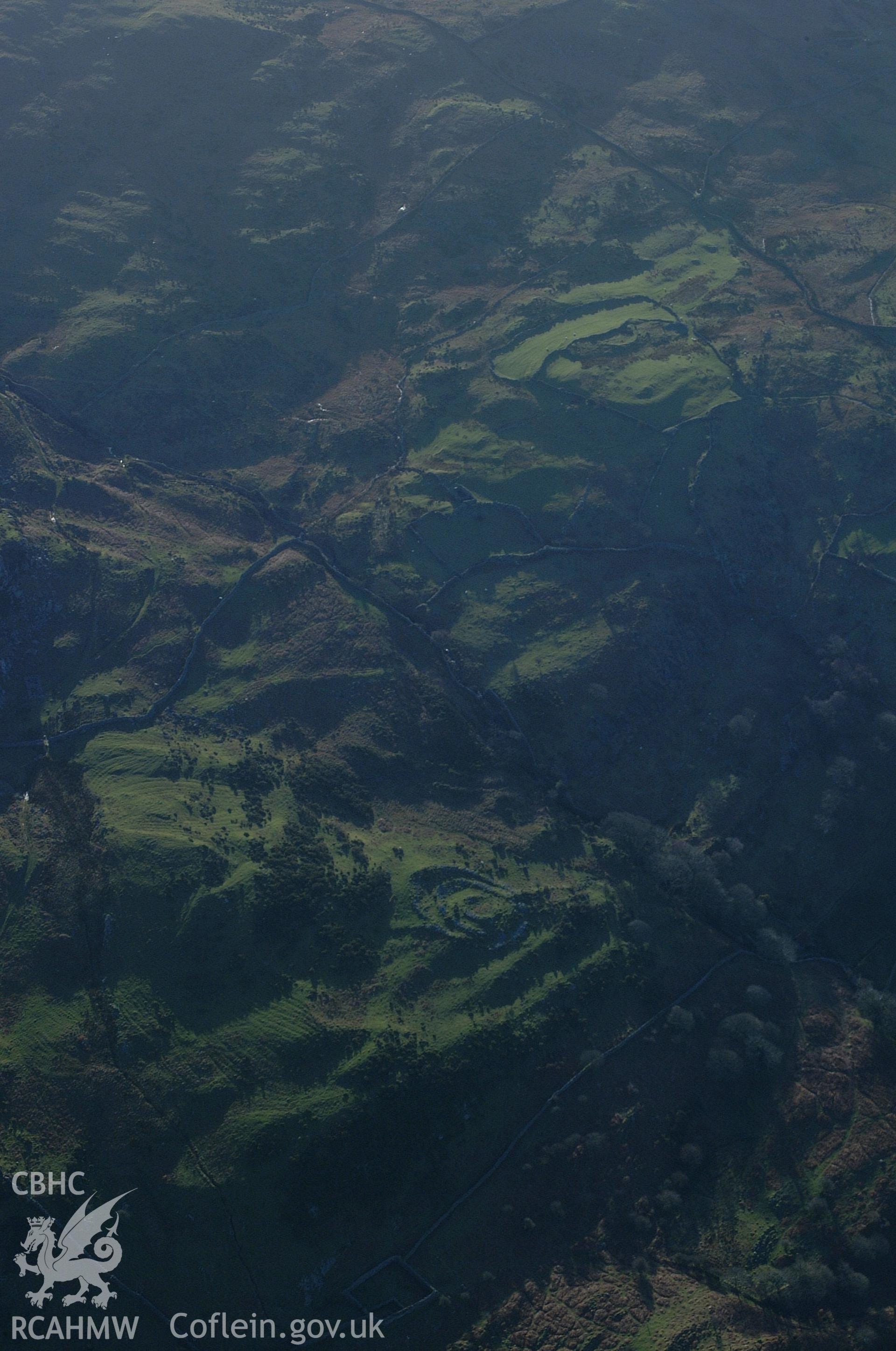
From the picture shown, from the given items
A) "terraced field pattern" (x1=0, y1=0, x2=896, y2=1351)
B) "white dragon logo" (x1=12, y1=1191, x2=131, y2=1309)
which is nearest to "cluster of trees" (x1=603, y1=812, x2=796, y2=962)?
"terraced field pattern" (x1=0, y1=0, x2=896, y2=1351)

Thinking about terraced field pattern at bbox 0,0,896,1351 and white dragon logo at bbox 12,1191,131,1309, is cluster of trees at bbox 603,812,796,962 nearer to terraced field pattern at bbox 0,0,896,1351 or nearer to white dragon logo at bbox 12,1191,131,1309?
terraced field pattern at bbox 0,0,896,1351

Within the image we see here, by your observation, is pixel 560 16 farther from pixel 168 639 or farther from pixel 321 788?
pixel 321 788

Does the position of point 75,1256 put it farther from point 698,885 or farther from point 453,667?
point 453,667

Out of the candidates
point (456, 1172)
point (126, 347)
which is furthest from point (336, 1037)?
point (126, 347)

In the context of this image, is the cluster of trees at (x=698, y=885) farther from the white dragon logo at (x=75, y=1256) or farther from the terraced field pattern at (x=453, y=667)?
the white dragon logo at (x=75, y=1256)

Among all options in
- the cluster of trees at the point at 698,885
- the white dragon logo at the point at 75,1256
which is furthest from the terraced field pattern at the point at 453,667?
the white dragon logo at the point at 75,1256

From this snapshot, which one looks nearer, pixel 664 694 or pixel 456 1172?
pixel 456 1172

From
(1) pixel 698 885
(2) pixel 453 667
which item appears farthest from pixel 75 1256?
(2) pixel 453 667

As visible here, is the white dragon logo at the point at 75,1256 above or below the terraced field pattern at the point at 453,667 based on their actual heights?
below
